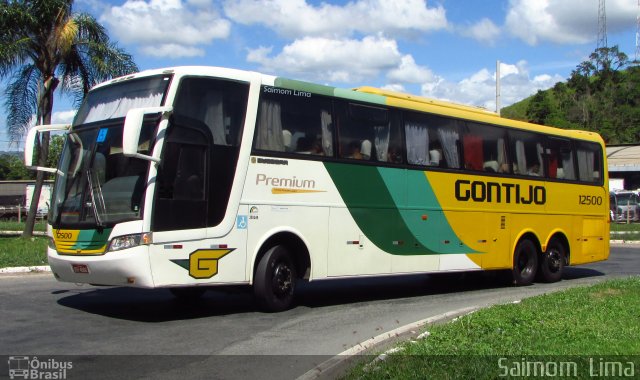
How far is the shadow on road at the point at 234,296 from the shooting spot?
1005cm

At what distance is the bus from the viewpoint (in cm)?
888

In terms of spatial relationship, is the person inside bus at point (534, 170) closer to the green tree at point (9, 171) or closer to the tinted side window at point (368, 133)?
the tinted side window at point (368, 133)

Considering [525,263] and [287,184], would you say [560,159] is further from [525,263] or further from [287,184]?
[287,184]

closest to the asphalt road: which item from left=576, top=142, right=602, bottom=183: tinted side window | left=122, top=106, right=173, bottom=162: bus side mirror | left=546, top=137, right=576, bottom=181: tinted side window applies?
left=122, top=106, right=173, bottom=162: bus side mirror

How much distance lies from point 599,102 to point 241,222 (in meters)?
81.8

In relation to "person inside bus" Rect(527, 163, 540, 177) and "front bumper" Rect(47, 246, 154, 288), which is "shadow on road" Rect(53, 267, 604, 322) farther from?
"person inside bus" Rect(527, 163, 540, 177)

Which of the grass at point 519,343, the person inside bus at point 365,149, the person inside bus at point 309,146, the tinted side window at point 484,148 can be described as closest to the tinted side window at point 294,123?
the person inside bus at point 309,146

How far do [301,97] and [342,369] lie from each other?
5.24 meters

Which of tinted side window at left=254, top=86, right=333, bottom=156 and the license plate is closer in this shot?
the license plate

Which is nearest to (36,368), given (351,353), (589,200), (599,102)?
(351,353)

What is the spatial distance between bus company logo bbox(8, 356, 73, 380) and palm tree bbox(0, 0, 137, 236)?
1431 cm

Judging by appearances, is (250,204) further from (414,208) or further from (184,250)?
(414,208)

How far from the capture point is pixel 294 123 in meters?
10.5

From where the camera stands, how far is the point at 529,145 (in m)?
15.3
